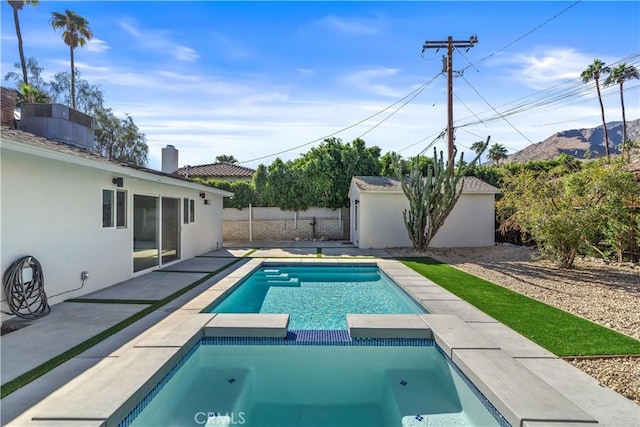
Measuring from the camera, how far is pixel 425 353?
5516mm

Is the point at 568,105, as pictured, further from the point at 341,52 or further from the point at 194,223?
the point at 194,223

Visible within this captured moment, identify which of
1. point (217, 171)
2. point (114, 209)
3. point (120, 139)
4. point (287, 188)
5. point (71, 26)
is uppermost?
point (71, 26)

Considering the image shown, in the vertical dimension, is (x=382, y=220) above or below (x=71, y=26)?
below

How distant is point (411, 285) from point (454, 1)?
25.9 ft

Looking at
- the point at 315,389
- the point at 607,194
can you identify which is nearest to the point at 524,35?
the point at 607,194

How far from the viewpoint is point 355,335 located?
5578 millimetres

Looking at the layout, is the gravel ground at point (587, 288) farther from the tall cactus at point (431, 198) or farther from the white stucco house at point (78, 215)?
the white stucco house at point (78, 215)

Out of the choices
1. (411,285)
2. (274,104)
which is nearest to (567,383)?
(411,285)

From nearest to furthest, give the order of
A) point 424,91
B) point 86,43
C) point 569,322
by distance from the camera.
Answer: point 569,322, point 424,91, point 86,43

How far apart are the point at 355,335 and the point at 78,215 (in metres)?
6.55

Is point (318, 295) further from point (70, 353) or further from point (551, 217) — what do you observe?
point (551, 217)

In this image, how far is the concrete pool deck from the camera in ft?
11.0

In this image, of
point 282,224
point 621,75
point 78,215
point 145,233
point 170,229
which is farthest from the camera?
point 621,75

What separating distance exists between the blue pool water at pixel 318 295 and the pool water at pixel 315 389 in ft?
4.22
